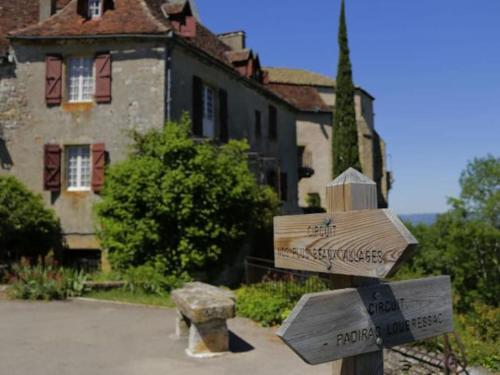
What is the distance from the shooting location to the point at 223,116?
17.3m

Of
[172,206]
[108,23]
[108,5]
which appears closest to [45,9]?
[108,5]

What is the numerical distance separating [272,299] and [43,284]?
207 inches

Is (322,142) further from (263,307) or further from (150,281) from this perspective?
(263,307)

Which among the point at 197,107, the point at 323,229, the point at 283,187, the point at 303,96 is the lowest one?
the point at 323,229

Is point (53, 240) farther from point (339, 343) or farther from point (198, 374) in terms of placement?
point (339, 343)

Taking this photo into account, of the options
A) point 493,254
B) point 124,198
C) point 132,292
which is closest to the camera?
point 132,292

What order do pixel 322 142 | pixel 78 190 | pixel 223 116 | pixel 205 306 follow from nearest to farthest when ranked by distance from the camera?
pixel 205 306, pixel 78 190, pixel 223 116, pixel 322 142

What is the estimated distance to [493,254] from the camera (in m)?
13.6

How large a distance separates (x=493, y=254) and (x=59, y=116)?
529 inches

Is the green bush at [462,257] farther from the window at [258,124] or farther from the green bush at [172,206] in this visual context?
the window at [258,124]

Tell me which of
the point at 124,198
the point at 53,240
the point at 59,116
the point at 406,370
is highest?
the point at 59,116

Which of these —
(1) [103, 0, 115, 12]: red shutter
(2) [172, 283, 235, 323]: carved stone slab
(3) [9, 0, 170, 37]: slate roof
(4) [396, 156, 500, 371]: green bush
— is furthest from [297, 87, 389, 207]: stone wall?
(2) [172, 283, 235, 323]: carved stone slab

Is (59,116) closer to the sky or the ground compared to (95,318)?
closer to the sky

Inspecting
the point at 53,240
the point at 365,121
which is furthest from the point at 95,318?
the point at 365,121
